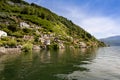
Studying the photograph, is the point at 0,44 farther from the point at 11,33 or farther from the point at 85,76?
the point at 85,76

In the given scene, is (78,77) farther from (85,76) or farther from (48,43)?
(48,43)

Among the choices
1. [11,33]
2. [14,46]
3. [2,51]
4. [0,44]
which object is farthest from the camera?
[11,33]

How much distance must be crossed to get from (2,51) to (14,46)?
77.8ft

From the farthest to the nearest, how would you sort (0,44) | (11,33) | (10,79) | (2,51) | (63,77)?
(11,33) < (0,44) < (2,51) < (63,77) < (10,79)

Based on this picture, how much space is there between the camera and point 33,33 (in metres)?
197

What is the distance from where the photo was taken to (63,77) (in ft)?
166

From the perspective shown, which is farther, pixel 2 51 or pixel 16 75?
pixel 2 51

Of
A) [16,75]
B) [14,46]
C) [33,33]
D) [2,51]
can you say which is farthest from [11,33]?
[16,75]

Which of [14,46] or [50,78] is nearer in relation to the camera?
[50,78]

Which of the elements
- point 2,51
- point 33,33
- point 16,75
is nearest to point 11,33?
point 33,33

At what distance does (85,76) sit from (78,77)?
2.26 metres

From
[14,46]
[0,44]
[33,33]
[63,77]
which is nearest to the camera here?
[63,77]

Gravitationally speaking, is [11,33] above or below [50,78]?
above

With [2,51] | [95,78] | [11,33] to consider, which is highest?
[11,33]
